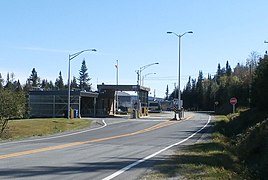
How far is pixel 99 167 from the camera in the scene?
1452 centimetres

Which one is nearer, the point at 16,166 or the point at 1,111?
the point at 16,166

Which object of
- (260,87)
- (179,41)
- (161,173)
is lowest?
(161,173)

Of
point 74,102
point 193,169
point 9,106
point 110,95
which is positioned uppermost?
point 110,95

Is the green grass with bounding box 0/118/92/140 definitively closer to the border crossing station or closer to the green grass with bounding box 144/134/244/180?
the border crossing station

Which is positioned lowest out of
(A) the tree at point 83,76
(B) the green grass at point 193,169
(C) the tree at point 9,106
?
(B) the green grass at point 193,169

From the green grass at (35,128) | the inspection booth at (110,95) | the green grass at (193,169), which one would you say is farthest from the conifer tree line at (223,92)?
the green grass at (193,169)

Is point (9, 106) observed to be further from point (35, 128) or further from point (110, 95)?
point (110, 95)

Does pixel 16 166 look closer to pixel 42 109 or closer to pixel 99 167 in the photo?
pixel 99 167

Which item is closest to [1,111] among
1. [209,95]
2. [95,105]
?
[95,105]

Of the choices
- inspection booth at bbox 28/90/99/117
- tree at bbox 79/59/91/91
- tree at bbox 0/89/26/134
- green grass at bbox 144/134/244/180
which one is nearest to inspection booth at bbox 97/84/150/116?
inspection booth at bbox 28/90/99/117

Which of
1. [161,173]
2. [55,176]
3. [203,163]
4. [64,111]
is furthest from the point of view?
[64,111]

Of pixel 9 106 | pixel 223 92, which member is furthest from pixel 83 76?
pixel 9 106

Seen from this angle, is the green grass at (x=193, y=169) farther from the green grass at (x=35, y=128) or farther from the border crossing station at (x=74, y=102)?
the border crossing station at (x=74, y=102)

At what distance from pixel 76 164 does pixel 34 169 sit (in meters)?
1.85
